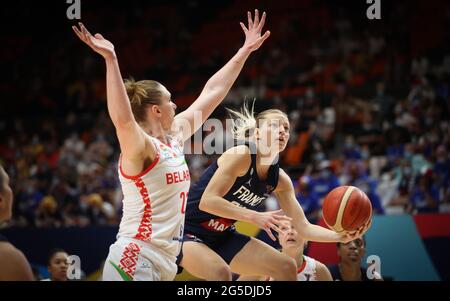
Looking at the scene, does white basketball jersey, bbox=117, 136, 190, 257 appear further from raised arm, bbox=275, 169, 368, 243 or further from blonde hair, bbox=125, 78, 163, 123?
raised arm, bbox=275, 169, 368, 243

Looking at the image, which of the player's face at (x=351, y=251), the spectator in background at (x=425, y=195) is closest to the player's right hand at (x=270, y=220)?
the player's face at (x=351, y=251)

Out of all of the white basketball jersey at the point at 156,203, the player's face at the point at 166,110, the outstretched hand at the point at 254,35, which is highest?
the outstretched hand at the point at 254,35

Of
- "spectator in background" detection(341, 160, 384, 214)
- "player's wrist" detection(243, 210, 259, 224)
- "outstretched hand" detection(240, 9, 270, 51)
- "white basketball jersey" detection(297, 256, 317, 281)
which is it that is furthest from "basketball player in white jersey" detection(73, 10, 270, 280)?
"spectator in background" detection(341, 160, 384, 214)

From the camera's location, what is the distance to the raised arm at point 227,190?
383cm

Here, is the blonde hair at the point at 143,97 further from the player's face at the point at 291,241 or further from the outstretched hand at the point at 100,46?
the player's face at the point at 291,241

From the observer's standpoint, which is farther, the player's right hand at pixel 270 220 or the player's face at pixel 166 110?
the player's right hand at pixel 270 220

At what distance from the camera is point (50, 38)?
61.4 feet

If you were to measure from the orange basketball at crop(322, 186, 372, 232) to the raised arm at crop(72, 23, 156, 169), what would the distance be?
1525mm

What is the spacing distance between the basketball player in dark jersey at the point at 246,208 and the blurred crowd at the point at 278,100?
459 cm

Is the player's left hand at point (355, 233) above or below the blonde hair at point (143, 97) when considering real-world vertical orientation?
below

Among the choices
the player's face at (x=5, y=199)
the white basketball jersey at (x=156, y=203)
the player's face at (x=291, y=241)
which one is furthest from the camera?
the player's face at (x=291, y=241)

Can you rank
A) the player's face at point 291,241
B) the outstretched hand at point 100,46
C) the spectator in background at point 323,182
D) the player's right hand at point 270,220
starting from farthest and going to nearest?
the spectator in background at point 323,182 < the player's face at point 291,241 < the player's right hand at point 270,220 < the outstretched hand at point 100,46

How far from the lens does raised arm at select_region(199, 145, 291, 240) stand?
3.83 metres

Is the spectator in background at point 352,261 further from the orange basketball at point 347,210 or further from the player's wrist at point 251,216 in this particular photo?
the player's wrist at point 251,216
